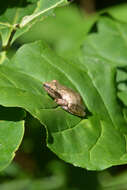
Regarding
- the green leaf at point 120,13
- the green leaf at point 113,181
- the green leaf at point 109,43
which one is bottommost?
the green leaf at point 113,181

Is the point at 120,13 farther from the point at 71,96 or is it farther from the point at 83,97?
the point at 71,96

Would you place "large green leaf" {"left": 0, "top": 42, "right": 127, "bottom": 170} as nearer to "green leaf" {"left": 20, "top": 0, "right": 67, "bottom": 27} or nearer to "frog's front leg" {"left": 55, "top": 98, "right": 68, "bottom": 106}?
"frog's front leg" {"left": 55, "top": 98, "right": 68, "bottom": 106}

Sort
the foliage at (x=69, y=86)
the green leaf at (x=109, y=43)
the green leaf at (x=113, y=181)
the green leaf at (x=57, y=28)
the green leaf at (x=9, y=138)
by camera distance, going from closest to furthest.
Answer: the green leaf at (x=9, y=138) < the foliage at (x=69, y=86) < the green leaf at (x=109, y=43) < the green leaf at (x=113, y=181) < the green leaf at (x=57, y=28)

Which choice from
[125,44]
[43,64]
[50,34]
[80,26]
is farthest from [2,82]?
[50,34]

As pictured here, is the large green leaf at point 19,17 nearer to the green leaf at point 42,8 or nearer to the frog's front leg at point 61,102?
the green leaf at point 42,8

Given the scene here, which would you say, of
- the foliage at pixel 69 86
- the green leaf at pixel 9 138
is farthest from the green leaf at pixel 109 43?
the green leaf at pixel 9 138

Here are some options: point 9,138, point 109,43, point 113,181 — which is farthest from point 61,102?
point 113,181
